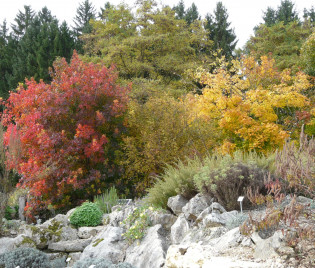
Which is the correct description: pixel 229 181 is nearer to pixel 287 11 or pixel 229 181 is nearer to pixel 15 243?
pixel 15 243

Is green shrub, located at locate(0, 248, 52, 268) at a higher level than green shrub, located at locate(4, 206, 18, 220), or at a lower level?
higher

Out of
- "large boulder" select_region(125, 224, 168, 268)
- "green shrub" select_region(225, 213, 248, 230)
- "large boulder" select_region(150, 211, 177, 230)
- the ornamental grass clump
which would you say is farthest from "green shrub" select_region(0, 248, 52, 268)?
"green shrub" select_region(225, 213, 248, 230)

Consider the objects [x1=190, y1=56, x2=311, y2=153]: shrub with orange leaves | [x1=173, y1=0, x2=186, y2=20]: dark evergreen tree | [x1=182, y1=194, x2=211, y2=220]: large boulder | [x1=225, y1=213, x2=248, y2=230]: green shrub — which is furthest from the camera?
[x1=173, y1=0, x2=186, y2=20]: dark evergreen tree

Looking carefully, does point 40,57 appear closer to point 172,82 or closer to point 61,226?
point 172,82

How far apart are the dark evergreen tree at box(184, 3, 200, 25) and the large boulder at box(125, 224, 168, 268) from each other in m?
21.9

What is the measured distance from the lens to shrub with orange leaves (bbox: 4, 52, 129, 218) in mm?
8492

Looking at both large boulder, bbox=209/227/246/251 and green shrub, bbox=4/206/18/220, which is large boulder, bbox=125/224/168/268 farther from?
green shrub, bbox=4/206/18/220

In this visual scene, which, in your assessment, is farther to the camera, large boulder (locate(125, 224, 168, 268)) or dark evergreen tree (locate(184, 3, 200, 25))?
dark evergreen tree (locate(184, 3, 200, 25))

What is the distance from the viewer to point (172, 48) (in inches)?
773

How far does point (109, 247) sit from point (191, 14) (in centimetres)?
2324

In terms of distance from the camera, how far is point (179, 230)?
4.75 meters

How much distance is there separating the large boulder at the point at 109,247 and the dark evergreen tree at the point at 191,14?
70.9 feet

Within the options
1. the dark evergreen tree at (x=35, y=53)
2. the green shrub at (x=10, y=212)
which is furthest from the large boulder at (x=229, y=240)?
the dark evergreen tree at (x=35, y=53)

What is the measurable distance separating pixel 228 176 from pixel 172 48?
A: 1546 cm
